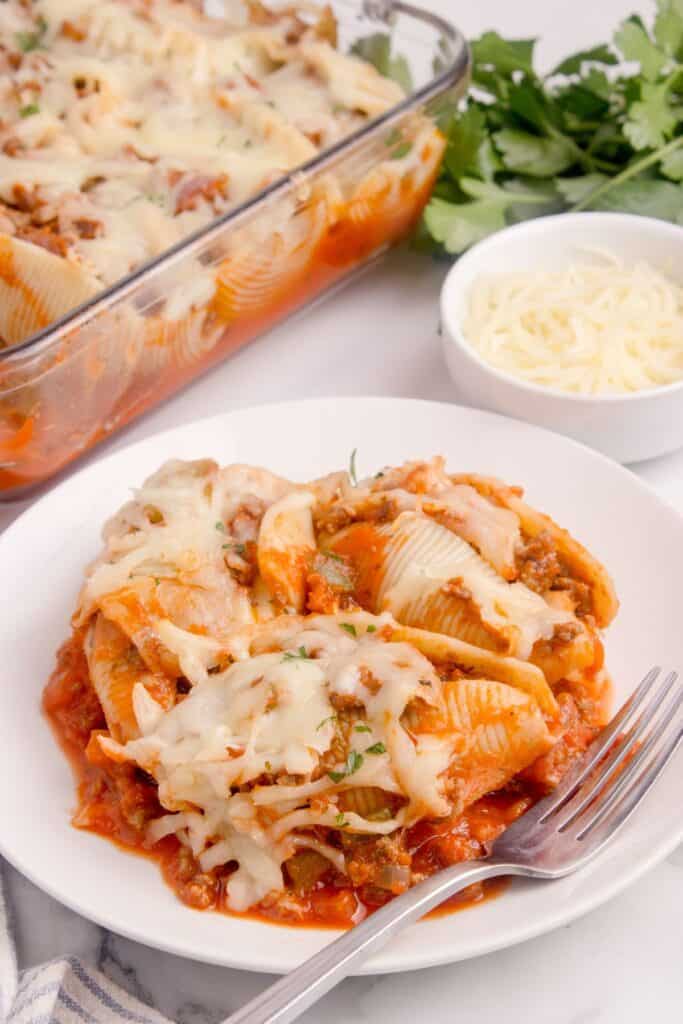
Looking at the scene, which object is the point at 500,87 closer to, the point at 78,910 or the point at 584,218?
the point at 584,218

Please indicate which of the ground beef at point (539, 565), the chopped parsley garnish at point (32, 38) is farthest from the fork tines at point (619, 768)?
the chopped parsley garnish at point (32, 38)

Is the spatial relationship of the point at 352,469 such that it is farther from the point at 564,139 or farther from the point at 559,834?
the point at 564,139

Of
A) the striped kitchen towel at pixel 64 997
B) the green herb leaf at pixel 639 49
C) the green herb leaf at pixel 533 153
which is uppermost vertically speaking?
the green herb leaf at pixel 639 49

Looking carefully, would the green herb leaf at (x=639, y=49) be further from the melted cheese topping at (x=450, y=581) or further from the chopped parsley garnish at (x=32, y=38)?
the melted cheese topping at (x=450, y=581)

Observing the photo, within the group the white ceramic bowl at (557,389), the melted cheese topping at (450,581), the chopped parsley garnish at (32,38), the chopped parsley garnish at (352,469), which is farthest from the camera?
the chopped parsley garnish at (32,38)

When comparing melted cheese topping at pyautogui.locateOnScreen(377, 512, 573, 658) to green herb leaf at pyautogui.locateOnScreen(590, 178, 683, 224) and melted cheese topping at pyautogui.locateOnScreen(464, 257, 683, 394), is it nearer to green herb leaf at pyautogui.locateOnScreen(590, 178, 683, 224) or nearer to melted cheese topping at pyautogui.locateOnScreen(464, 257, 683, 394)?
melted cheese topping at pyautogui.locateOnScreen(464, 257, 683, 394)

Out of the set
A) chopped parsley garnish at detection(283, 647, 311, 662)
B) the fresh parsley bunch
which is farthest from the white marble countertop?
the fresh parsley bunch

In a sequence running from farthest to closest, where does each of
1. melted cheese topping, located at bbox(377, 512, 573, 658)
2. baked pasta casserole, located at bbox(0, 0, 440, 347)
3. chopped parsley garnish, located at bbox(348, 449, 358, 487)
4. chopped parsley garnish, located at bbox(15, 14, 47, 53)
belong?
chopped parsley garnish, located at bbox(15, 14, 47, 53), baked pasta casserole, located at bbox(0, 0, 440, 347), chopped parsley garnish, located at bbox(348, 449, 358, 487), melted cheese topping, located at bbox(377, 512, 573, 658)
